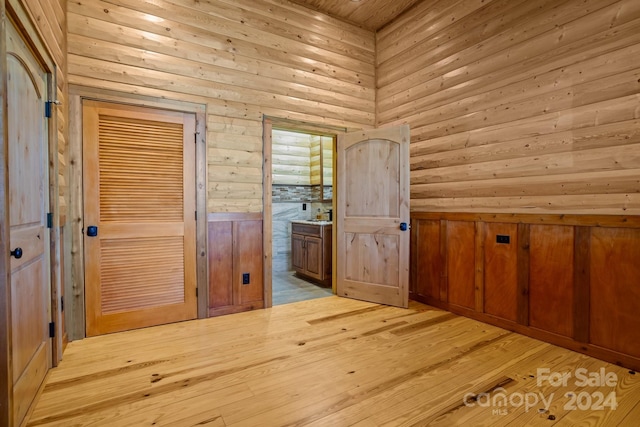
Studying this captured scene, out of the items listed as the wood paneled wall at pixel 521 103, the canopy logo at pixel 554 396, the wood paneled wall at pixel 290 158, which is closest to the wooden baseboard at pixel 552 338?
the canopy logo at pixel 554 396

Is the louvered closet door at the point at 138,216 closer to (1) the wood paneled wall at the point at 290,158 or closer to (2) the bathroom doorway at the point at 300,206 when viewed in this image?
(2) the bathroom doorway at the point at 300,206

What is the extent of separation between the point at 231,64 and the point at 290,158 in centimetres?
263

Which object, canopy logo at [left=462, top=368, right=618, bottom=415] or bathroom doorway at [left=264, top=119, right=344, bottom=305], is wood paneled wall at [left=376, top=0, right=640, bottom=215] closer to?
canopy logo at [left=462, top=368, right=618, bottom=415]

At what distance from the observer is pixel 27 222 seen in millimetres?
1843

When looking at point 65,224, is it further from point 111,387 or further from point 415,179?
point 415,179

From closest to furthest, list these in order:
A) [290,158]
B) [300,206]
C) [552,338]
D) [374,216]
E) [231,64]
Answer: [552,338], [231,64], [374,216], [290,158], [300,206]

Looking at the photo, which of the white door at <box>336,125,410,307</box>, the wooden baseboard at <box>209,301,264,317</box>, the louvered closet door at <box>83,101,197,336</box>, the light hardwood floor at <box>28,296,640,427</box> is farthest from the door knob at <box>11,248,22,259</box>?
the white door at <box>336,125,410,307</box>

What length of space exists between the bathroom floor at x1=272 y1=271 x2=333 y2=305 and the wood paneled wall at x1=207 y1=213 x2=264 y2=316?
45 cm

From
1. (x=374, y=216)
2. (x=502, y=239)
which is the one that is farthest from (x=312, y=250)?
(x=502, y=239)

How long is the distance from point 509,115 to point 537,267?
1.41 meters

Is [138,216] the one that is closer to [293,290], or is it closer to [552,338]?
[293,290]

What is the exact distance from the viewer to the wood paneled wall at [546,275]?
7.75ft

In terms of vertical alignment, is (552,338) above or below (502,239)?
below

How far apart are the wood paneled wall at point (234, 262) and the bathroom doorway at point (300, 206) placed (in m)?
1.23
